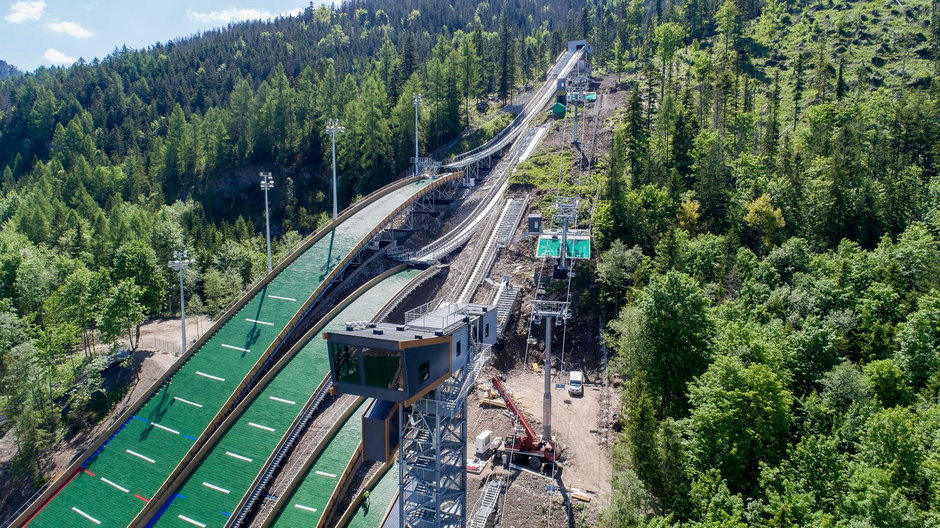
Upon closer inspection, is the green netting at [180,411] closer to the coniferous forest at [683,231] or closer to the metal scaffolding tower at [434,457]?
the coniferous forest at [683,231]

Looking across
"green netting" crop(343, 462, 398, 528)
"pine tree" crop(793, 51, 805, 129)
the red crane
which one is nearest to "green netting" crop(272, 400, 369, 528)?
"green netting" crop(343, 462, 398, 528)

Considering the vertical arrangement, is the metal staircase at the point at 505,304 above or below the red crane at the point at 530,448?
above

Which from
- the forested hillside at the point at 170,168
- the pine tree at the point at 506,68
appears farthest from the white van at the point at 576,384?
the pine tree at the point at 506,68

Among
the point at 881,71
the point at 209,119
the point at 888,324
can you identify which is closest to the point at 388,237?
the point at 888,324

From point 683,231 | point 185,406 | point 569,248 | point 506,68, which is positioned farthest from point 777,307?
point 506,68

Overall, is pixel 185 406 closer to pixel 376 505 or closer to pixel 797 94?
pixel 376 505

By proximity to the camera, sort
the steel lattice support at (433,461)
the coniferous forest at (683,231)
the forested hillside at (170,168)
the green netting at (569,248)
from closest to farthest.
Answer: the steel lattice support at (433,461)
the coniferous forest at (683,231)
the forested hillside at (170,168)
the green netting at (569,248)
